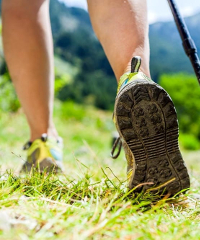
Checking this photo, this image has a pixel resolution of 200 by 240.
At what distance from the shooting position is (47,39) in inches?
58.9

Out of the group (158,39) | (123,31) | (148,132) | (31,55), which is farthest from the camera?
(158,39)

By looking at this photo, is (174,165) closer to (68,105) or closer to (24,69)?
(24,69)

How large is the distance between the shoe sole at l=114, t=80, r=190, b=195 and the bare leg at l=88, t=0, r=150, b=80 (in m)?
0.18

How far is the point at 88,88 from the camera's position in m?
31.9

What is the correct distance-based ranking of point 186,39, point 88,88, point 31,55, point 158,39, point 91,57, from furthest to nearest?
point 158,39
point 91,57
point 88,88
point 31,55
point 186,39

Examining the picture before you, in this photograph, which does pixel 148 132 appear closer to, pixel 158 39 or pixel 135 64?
pixel 135 64

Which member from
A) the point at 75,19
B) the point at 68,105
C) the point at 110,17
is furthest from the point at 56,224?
the point at 75,19

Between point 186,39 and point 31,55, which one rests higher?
point 31,55

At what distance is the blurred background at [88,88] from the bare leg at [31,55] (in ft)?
2.96

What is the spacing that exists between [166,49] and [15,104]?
49298mm

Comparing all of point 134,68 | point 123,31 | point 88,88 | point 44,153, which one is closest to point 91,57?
point 88,88

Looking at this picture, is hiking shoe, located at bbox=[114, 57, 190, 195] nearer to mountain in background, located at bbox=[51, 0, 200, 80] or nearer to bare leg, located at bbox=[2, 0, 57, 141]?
bare leg, located at bbox=[2, 0, 57, 141]

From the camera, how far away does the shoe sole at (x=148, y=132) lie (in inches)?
36.9

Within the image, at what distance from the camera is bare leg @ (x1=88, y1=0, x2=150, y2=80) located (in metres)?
1.11
